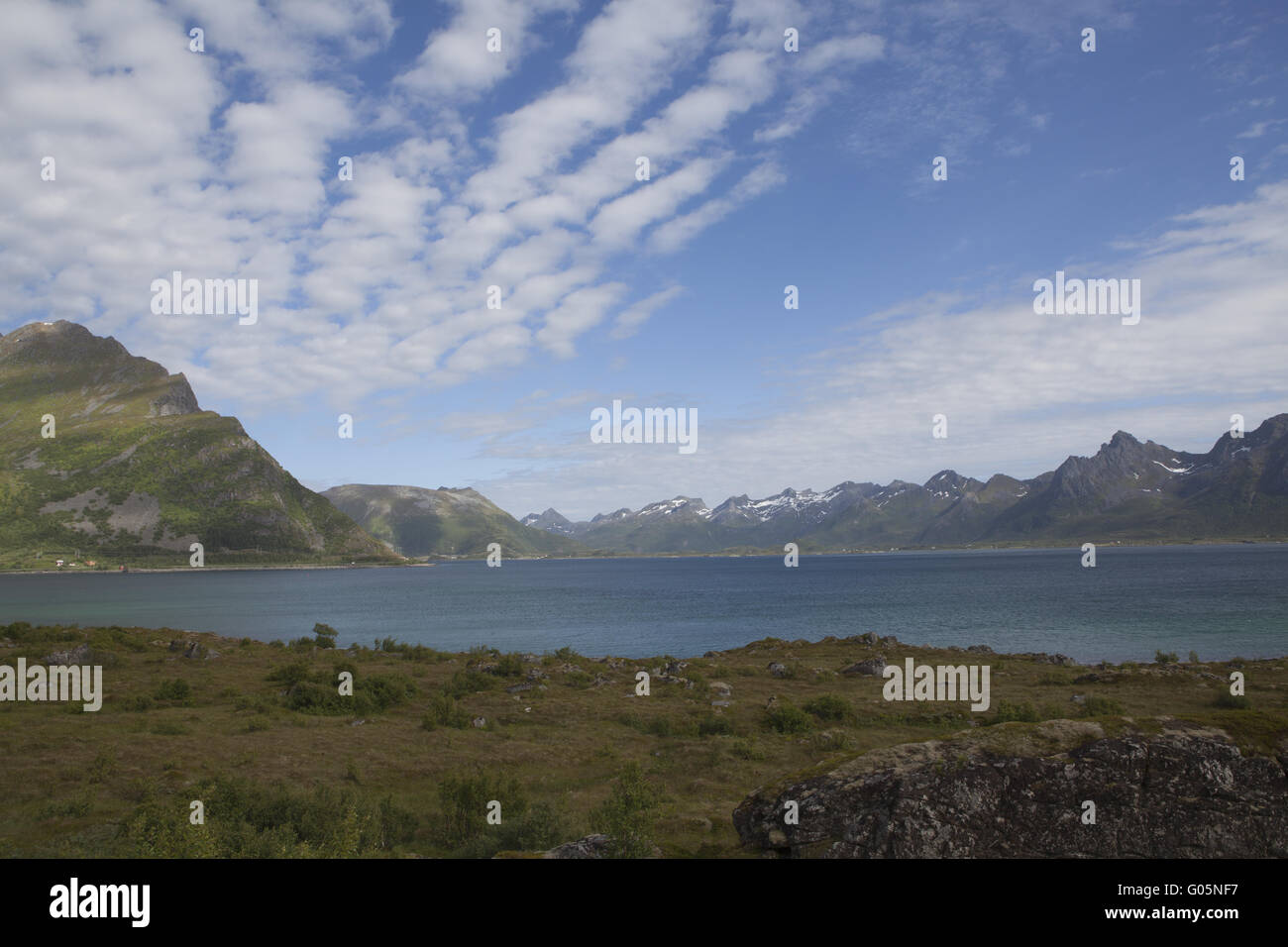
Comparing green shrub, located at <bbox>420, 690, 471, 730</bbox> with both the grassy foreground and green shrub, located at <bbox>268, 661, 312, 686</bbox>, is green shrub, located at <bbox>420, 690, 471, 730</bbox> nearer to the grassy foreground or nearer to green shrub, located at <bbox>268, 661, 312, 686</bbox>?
the grassy foreground

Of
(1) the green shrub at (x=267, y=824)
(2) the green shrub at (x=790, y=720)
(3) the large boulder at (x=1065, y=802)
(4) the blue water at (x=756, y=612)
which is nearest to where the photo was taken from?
(3) the large boulder at (x=1065, y=802)

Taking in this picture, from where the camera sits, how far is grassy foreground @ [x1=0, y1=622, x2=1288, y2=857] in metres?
12.6

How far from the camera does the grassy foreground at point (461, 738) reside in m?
12.6

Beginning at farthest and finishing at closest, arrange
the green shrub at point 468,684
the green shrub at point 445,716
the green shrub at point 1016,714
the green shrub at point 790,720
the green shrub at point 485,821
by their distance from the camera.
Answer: the green shrub at point 468,684 → the green shrub at point 445,716 → the green shrub at point 790,720 → the green shrub at point 1016,714 → the green shrub at point 485,821

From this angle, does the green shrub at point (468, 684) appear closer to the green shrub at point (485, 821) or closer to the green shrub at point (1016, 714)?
the green shrub at point (485, 821)

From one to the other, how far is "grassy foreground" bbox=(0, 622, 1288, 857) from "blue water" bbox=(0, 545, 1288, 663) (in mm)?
19704

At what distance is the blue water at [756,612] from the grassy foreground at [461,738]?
19.7 meters

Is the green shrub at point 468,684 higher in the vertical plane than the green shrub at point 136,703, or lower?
lower

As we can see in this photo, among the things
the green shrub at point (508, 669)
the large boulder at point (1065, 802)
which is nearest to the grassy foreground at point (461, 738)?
the green shrub at point (508, 669)

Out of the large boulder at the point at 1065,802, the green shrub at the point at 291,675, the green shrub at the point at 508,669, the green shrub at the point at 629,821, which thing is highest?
the large boulder at the point at 1065,802

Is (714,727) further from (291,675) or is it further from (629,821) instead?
(291,675)

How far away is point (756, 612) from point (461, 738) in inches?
2842

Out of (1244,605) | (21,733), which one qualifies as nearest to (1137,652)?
(1244,605)
